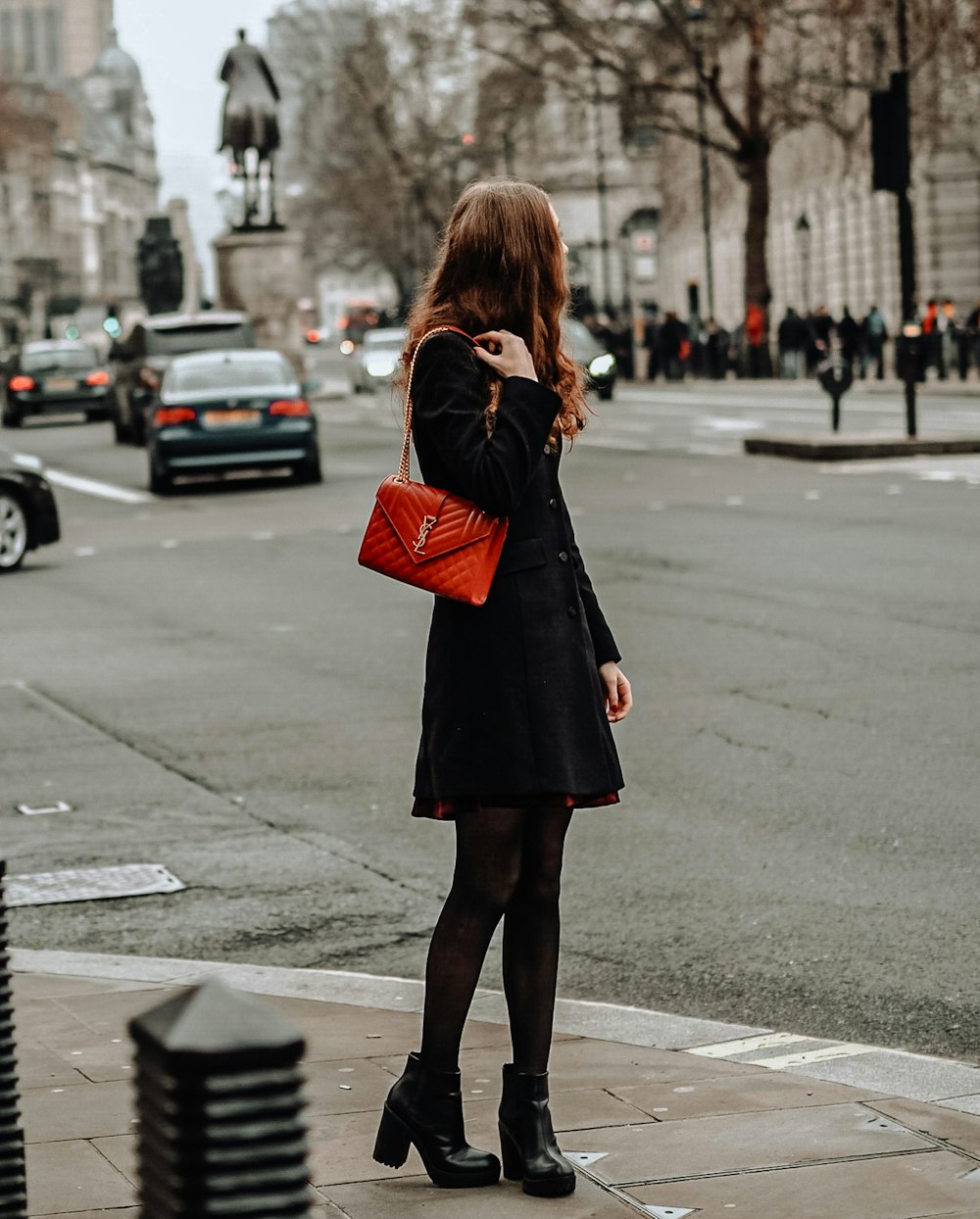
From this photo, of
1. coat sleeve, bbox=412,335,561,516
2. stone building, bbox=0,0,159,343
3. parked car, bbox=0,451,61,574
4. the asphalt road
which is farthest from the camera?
stone building, bbox=0,0,159,343

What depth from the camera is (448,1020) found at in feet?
13.7

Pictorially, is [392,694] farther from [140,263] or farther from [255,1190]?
[140,263]

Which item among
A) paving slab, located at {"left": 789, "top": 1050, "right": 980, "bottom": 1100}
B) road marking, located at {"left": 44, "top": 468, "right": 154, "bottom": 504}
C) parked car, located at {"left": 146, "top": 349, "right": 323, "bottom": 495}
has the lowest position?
road marking, located at {"left": 44, "top": 468, "right": 154, "bottom": 504}

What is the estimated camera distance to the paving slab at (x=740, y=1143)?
13.5ft

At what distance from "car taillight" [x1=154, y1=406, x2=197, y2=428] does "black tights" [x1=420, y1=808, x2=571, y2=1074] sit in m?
20.8

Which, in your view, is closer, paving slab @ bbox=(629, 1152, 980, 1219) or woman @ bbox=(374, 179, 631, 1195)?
paving slab @ bbox=(629, 1152, 980, 1219)

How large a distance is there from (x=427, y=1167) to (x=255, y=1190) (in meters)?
2.25

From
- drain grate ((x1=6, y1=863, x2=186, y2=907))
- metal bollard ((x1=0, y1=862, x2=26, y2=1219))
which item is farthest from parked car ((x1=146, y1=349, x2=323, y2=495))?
metal bollard ((x1=0, y1=862, x2=26, y2=1219))

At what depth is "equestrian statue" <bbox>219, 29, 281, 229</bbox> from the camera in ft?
164

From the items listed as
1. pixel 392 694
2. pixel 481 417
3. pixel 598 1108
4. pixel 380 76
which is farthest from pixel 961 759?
pixel 380 76

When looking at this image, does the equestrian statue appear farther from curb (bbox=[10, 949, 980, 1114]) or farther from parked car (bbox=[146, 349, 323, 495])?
curb (bbox=[10, 949, 980, 1114])

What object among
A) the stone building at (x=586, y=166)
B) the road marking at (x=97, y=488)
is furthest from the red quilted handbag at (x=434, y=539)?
the stone building at (x=586, y=166)

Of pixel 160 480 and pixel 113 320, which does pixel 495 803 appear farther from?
pixel 113 320

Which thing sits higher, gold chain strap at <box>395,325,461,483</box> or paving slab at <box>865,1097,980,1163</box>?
A: gold chain strap at <box>395,325,461,483</box>
